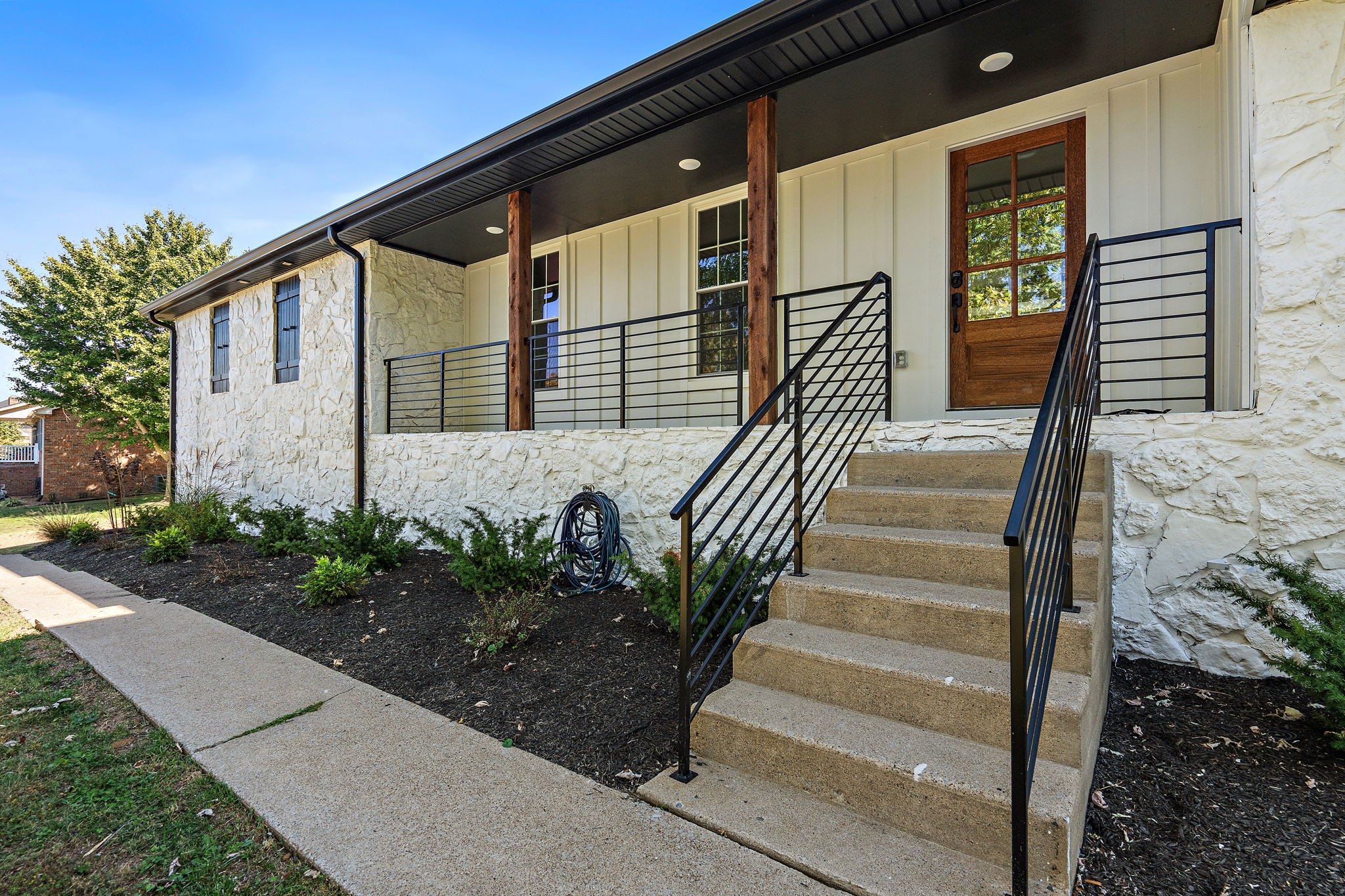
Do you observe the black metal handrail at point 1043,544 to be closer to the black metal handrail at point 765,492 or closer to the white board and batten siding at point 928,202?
the black metal handrail at point 765,492

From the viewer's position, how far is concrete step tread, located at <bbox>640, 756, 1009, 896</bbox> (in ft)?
5.06

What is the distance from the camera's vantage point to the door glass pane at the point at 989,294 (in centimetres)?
453

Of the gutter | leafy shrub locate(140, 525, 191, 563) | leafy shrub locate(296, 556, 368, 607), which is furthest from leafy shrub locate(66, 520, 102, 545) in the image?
leafy shrub locate(296, 556, 368, 607)

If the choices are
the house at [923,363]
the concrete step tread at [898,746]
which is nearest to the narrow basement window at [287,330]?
the house at [923,363]

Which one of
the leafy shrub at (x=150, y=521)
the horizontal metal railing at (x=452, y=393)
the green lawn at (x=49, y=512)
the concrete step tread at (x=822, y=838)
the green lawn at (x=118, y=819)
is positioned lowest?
the green lawn at (x=49, y=512)

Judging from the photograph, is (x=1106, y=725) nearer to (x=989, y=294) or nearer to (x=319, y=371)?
(x=989, y=294)

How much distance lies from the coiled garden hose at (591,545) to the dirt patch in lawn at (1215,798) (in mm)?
3129

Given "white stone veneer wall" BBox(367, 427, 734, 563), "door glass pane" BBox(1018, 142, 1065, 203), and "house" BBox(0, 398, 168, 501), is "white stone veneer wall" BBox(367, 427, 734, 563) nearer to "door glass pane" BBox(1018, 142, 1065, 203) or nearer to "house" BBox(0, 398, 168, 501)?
"door glass pane" BBox(1018, 142, 1065, 203)

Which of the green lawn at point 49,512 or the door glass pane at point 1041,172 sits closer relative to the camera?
the door glass pane at point 1041,172

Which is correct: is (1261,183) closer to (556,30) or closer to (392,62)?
(556,30)

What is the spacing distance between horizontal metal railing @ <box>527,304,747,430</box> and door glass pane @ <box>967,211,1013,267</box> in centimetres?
189

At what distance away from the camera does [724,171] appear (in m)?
5.61

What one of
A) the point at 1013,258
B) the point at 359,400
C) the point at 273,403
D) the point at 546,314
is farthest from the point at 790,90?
the point at 273,403

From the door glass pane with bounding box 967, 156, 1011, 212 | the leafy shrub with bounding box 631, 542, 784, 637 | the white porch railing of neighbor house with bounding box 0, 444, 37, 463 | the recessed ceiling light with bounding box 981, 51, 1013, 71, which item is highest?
the recessed ceiling light with bounding box 981, 51, 1013, 71
